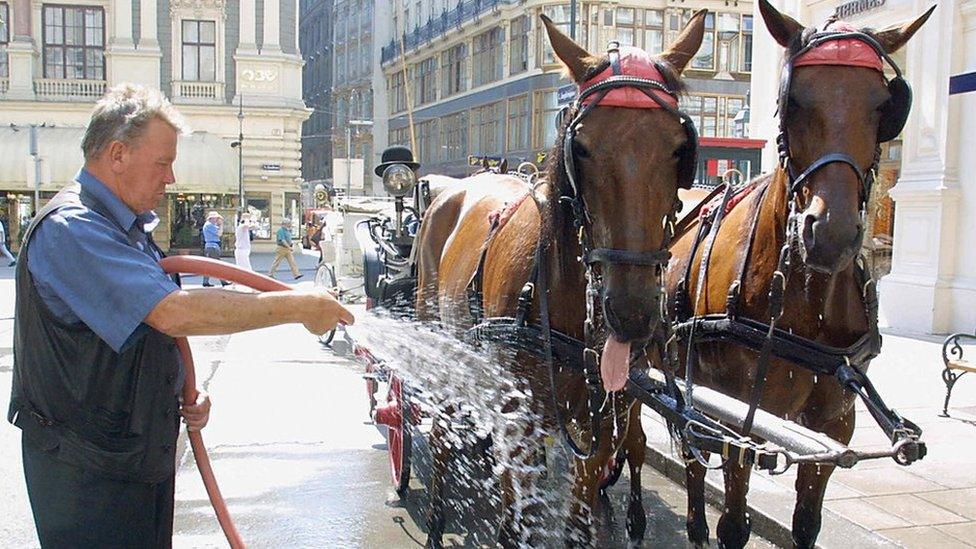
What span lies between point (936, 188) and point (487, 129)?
3266cm

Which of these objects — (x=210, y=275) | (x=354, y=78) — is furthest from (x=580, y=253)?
(x=354, y=78)

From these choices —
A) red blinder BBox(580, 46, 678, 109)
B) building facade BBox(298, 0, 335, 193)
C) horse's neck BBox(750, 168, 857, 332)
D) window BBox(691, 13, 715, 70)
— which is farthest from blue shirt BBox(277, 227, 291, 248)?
building facade BBox(298, 0, 335, 193)

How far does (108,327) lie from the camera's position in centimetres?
235

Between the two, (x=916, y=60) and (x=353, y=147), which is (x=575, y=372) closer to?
(x=916, y=60)

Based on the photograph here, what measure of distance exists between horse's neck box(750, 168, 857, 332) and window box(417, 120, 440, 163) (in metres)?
46.1

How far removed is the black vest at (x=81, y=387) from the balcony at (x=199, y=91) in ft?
113

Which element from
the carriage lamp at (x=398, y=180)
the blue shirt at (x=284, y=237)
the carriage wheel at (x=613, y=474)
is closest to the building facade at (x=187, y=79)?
the blue shirt at (x=284, y=237)

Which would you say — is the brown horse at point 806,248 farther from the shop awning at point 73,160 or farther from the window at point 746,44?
the window at point 746,44

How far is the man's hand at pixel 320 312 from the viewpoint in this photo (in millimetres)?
2449

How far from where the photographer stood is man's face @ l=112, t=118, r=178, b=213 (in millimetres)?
2633

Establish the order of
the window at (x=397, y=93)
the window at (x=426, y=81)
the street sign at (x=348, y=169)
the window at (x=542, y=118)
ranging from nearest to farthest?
the street sign at (x=348, y=169) < the window at (x=542, y=118) < the window at (x=426, y=81) < the window at (x=397, y=93)

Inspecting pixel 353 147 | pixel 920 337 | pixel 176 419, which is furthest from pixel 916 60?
pixel 353 147

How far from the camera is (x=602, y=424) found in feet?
11.4

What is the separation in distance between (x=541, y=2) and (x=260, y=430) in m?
33.3
